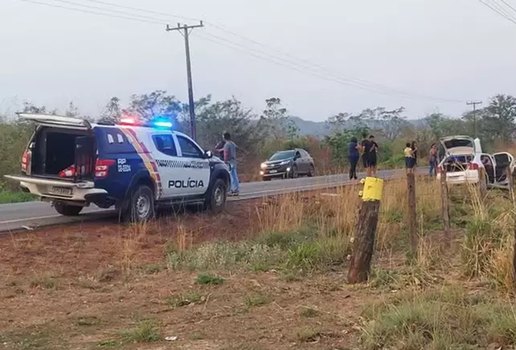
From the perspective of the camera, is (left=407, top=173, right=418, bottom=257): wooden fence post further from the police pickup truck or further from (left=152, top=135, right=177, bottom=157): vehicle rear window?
(left=152, top=135, right=177, bottom=157): vehicle rear window

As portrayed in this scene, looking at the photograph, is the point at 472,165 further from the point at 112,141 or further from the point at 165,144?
the point at 112,141

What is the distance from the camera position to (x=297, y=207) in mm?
12852

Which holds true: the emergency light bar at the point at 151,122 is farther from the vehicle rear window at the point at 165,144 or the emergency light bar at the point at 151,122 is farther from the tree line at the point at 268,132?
the tree line at the point at 268,132

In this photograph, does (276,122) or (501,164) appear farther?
(276,122)

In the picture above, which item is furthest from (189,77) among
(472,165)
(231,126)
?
(472,165)

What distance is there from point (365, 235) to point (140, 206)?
7.01 metres

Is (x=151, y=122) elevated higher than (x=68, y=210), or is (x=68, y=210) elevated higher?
(x=151, y=122)

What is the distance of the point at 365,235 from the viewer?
742 cm

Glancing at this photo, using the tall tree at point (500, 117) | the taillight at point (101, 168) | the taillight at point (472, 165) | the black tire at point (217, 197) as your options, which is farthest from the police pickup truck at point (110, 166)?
the tall tree at point (500, 117)

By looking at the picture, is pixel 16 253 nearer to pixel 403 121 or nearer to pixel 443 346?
pixel 443 346

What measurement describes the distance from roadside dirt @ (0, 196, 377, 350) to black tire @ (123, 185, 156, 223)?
233 cm

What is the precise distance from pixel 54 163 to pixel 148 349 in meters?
9.07

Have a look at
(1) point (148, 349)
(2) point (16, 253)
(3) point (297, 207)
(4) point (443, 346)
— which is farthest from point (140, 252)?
(4) point (443, 346)

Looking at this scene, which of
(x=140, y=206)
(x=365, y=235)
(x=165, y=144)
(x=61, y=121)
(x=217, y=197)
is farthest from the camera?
(x=217, y=197)
